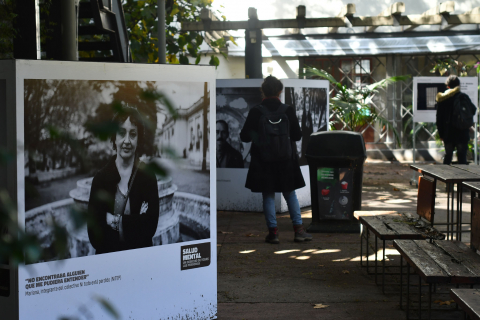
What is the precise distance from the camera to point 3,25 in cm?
393

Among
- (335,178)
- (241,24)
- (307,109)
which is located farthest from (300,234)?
(241,24)

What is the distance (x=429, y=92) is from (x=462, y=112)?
1529 millimetres

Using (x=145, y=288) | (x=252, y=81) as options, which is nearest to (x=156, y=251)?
(x=145, y=288)

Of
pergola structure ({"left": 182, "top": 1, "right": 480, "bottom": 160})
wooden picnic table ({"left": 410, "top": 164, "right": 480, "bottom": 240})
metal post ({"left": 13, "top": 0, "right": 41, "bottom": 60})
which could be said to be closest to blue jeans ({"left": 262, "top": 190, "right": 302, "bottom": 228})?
wooden picnic table ({"left": 410, "top": 164, "right": 480, "bottom": 240})

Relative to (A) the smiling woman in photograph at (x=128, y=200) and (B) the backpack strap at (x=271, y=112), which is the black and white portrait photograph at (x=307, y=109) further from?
(A) the smiling woman in photograph at (x=128, y=200)

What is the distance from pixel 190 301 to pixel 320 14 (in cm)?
1568

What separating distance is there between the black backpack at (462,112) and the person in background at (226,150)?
4.27m

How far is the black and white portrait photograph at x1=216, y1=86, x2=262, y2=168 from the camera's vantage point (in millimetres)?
8594

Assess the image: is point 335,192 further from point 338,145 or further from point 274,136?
point 274,136

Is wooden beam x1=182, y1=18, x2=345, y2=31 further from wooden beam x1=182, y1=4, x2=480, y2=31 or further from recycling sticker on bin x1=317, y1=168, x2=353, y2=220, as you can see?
recycling sticker on bin x1=317, y1=168, x2=353, y2=220

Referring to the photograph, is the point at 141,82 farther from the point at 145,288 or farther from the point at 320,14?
the point at 320,14

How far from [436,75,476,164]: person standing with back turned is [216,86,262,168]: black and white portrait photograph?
3.98 meters

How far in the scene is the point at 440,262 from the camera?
3.67m

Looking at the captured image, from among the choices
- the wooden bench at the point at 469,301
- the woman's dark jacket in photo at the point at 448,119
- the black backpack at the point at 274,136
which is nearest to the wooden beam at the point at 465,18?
the woman's dark jacket in photo at the point at 448,119
